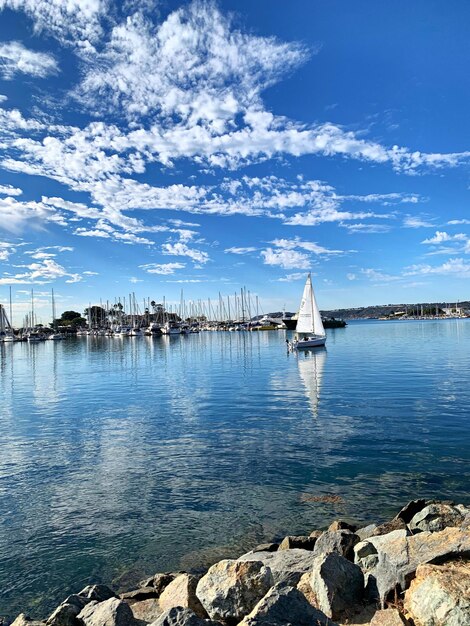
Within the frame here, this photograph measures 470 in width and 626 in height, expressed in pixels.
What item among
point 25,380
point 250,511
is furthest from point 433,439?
point 25,380

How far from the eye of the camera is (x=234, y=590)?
832 cm

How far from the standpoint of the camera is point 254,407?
3400cm

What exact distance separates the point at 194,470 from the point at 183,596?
11.1 meters

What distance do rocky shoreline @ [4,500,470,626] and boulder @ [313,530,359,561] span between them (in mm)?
39

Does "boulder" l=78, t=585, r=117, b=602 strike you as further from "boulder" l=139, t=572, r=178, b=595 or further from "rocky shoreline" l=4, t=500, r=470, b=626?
"boulder" l=139, t=572, r=178, b=595

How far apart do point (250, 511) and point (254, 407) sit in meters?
18.4

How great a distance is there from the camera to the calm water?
13336 mm

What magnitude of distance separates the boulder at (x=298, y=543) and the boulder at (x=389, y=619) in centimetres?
551

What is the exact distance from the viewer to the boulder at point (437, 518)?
12.3m

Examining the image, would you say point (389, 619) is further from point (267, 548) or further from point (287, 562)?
point (267, 548)

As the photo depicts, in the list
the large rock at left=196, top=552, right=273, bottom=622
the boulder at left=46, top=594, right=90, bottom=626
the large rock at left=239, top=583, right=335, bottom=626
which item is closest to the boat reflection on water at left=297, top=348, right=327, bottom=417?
the large rock at left=196, top=552, right=273, bottom=622

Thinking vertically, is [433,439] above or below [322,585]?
below

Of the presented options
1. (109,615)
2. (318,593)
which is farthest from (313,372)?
(109,615)

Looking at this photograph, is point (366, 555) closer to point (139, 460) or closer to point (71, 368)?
point (139, 460)
